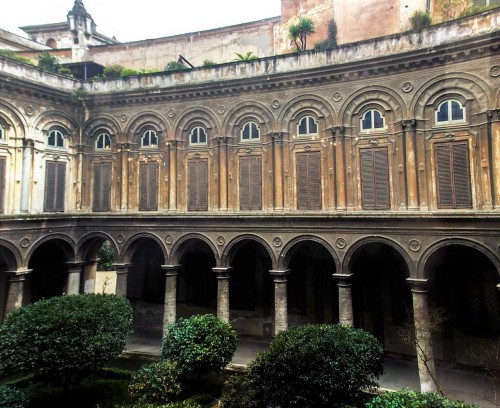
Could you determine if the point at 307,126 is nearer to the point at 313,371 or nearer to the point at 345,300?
the point at 345,300

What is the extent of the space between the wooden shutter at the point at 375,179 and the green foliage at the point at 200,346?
860 cm

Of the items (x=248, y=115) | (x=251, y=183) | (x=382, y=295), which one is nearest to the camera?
(x=382, y=295)

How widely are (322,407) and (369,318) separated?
9.53 meters

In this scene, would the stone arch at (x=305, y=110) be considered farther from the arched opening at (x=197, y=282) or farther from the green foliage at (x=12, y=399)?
the green foliage at (x=12, y=399)

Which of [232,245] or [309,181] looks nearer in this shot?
[309,181]

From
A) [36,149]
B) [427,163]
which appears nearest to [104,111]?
[36,149]

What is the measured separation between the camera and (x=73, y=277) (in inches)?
875

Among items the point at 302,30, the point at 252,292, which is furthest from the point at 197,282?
the point at 302,30

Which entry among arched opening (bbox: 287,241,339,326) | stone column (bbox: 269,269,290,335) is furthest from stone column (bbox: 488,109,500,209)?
stone column (bbox: 269,269,290,335)

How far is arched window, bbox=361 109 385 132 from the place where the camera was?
18.3 metres

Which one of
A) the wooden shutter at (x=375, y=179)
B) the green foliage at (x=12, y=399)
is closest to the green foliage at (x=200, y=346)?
the green foliage at (x=12, y=399)

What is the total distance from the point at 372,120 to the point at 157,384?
14463mm

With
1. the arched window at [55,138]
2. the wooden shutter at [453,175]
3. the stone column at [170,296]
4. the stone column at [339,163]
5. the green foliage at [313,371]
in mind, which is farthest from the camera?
the arched window at [55,138]

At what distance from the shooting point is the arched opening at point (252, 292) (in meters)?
22.7
